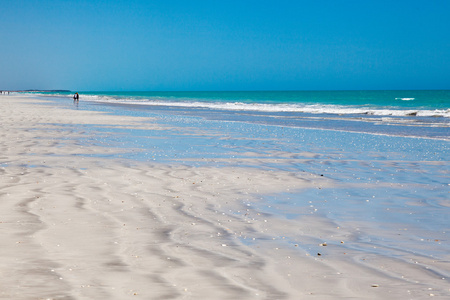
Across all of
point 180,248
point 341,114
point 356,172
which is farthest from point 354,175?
point 341,114

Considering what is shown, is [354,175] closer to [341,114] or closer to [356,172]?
[356,172]

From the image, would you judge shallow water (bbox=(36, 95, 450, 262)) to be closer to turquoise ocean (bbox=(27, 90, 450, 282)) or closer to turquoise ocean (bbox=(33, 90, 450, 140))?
turquoise ocean (bbox=(27, 90, 450, 282))

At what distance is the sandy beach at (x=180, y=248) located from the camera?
3.49 m

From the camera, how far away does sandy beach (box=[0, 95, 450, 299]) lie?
3492mm

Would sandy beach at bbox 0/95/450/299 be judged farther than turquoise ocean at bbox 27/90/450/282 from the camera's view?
No

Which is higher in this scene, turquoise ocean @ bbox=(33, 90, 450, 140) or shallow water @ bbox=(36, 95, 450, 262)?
turquoise ocean @ bbox=(33, 90, 450, 140)

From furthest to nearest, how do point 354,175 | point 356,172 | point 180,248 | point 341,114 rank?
point 341,114 → point 356,172 → point 354,175 → point 180,248

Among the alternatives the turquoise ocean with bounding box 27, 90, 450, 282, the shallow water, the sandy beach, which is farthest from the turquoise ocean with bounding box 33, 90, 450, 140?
the sandy beach

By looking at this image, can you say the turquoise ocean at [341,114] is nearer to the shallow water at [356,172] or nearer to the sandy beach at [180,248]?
the shallow water at [356,172]

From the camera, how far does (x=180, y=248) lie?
4.46m

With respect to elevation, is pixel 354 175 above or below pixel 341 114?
below

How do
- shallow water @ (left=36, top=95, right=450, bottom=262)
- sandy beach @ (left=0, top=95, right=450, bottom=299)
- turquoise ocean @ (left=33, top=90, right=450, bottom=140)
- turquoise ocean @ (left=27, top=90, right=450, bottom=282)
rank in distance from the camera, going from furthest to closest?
turquoise ocean @ (left=33, top=90, right=450, bottom=140) < shallow water @ (left=36, top=95, right=450, bottom=262) < turquoise ocean @ (left=27, top=90, right=450, bottom=282) < sandy beach @ (left=0, top=95, right=450, bottom=299)

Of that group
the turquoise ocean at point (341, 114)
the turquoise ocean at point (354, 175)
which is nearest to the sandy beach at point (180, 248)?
the turquoise ocean at point (354, 175)

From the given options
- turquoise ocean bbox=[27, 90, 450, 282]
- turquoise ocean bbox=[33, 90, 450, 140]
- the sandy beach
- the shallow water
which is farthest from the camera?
turquoise ocean bbox=[33, 90, 450, 140]
